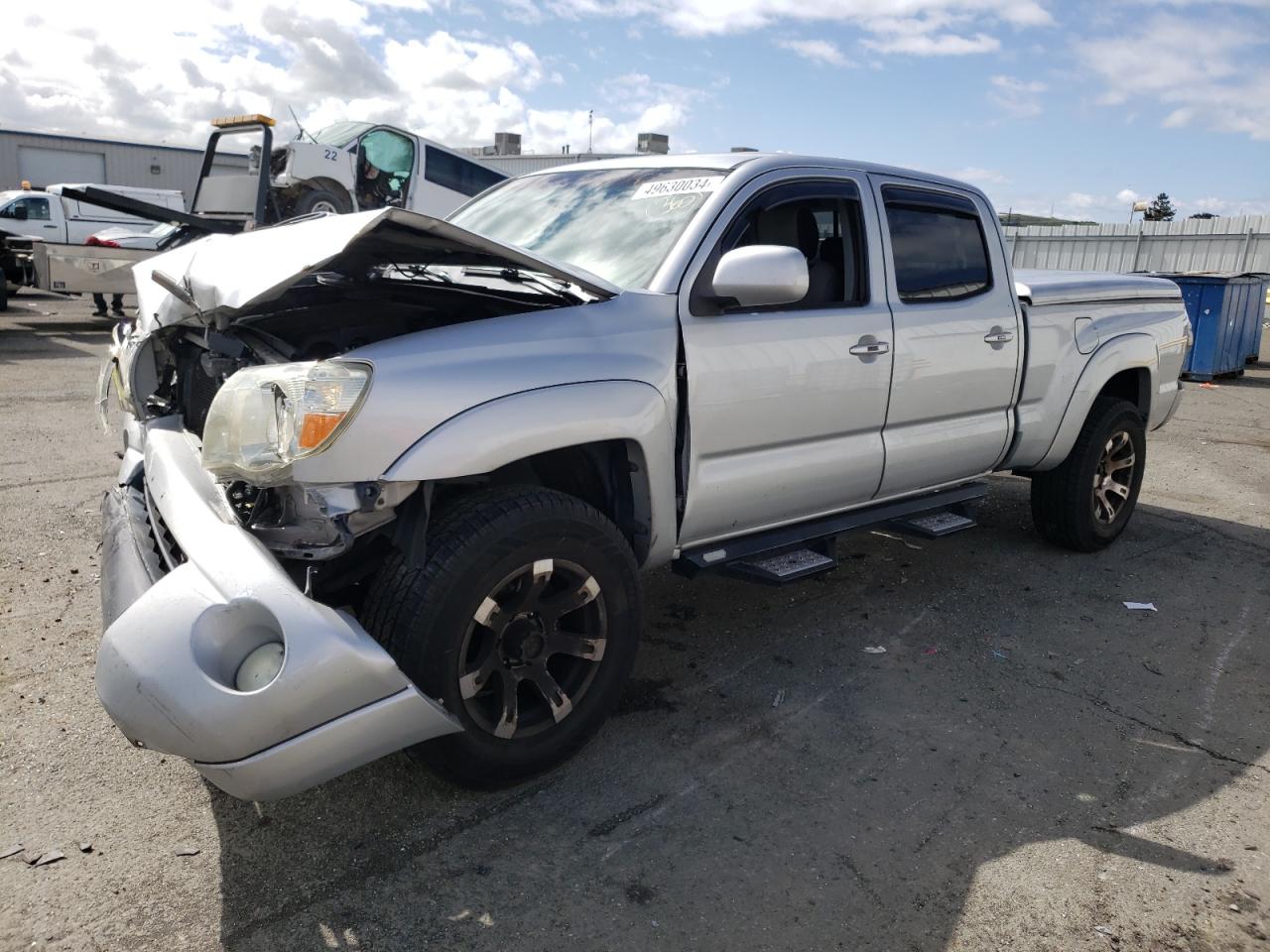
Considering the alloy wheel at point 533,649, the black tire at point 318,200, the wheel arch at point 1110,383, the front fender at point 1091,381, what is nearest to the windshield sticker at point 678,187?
the alloy wheel at point 533,649

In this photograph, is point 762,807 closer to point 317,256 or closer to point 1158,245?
point 317,256

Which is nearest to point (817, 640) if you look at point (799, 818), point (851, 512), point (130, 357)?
point (851, 512)

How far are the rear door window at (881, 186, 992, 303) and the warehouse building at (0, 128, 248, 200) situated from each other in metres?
35.5

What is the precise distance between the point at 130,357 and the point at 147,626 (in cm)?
152

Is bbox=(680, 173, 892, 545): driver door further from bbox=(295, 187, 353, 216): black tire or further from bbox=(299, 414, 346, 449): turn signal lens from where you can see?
bbox=(295, 187, 353, 216): black tire

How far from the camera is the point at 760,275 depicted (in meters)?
3.12

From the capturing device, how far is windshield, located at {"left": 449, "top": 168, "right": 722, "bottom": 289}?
3.48 m

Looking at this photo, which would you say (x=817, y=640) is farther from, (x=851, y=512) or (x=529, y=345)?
(x=529, y=345)

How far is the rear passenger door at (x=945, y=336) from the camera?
13.3 ft

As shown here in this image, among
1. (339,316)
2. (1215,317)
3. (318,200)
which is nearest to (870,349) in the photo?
(339,316)

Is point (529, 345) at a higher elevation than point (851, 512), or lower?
higher

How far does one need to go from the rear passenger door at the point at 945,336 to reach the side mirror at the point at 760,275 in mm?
956

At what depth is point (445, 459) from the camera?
257 centimetres

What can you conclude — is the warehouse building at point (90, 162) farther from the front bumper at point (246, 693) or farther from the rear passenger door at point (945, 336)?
the front bumper at point (246, 693)
